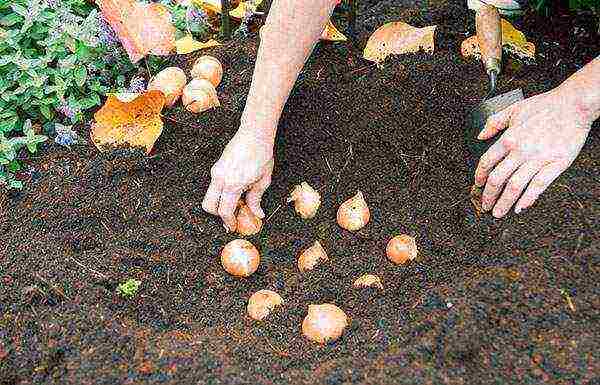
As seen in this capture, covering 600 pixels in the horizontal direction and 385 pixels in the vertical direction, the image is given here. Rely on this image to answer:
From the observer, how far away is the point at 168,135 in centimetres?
199

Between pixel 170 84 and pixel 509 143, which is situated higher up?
pixel 509 143

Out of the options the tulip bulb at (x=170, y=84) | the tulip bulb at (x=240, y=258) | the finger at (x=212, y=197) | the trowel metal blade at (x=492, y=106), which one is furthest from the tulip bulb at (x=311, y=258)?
the tulip bulb at (x=170, y=84)

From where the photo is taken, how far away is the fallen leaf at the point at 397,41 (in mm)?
2109

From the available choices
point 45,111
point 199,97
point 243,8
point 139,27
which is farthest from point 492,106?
point 45,111

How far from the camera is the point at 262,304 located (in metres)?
1.66

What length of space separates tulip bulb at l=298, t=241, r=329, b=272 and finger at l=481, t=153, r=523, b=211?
39 centimetres

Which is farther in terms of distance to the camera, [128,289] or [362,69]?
[362,69]

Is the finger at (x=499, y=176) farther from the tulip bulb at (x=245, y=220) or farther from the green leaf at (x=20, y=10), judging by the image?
the green leaf at (x=20, y=10)

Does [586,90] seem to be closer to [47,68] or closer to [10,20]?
[47,68]

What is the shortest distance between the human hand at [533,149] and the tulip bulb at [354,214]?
29cm

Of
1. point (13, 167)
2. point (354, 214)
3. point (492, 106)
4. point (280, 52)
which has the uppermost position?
point (280, 52)

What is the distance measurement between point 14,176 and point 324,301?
2.86 feet

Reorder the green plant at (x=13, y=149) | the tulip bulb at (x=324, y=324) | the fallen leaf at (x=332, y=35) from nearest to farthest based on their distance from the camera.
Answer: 1. the tulip bulb at (x=324, y=324)
2. the green plant at (x=13, y=149)
3. the fallen leaf at (x=332, y=35)

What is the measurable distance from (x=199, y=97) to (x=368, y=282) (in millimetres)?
679
